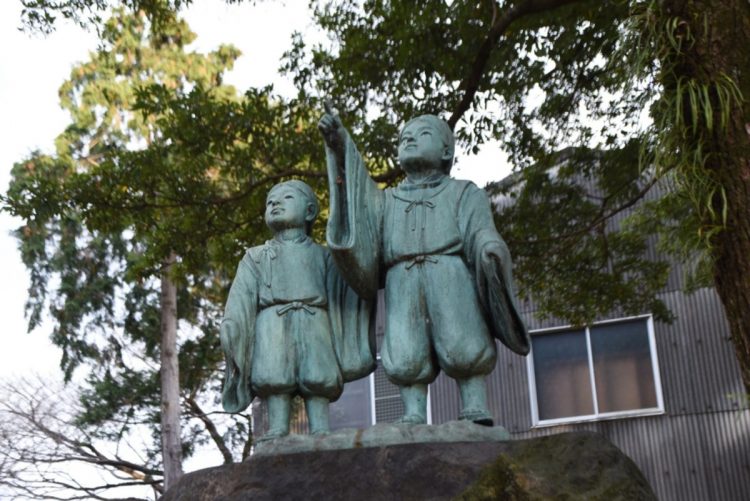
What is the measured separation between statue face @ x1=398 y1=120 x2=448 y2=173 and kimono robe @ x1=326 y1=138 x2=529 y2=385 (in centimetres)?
12

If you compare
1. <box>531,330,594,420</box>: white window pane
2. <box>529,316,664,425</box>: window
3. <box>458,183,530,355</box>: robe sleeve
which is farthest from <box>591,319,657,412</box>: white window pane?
<box>458,183,530,355</box>: robe sleeve

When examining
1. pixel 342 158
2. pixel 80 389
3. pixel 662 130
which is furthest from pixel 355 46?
pixel 80 389

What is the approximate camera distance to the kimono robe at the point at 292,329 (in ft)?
17.8

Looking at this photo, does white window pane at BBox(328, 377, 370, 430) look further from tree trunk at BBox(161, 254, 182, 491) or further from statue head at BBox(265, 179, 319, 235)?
statue head at BBox(265, 179, 319, 235)

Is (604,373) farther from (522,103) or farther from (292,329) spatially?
(292,329)

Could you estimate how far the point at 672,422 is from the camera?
15.7 metres

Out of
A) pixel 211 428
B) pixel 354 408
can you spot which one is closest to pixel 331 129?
pixel 354 408

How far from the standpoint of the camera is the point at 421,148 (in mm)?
5652

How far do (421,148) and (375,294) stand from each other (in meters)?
0.78

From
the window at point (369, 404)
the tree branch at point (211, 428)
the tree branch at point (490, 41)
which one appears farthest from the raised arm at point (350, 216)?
the tree branch at point (211, 428)

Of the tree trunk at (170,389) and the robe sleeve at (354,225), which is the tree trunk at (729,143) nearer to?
the robe sleeve at (354,225)

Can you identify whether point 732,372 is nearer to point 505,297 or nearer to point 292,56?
point 292,56

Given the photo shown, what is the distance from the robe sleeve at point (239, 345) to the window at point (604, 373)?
1089cm

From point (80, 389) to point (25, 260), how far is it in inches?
104
